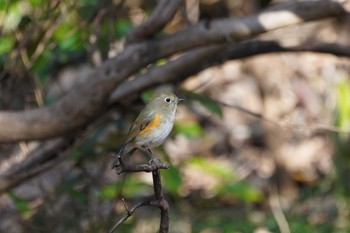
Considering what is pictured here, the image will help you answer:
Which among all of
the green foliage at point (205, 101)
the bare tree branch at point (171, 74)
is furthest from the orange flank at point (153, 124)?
the green foliage at point (205, 101)

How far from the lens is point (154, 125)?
2.85 m

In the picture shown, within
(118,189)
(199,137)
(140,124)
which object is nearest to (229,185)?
(199,137)

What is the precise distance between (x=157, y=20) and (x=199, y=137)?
3048 millimetres

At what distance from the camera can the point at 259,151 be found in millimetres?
8742

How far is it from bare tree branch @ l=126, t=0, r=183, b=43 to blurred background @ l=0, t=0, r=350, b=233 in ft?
1.55

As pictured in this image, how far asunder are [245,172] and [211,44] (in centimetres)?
430

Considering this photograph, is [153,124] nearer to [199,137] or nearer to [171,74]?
[171,74]

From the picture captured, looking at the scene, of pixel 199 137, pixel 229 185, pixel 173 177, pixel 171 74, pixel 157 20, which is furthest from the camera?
pixel 199 137

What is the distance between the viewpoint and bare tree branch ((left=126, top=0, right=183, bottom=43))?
410 centimetres

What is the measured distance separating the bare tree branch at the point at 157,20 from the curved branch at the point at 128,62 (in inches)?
1.5

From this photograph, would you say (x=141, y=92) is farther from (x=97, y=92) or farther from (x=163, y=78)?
(x=97, y=92)

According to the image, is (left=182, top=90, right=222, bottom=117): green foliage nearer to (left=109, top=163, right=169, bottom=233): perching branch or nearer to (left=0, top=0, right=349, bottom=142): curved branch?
(left=0, top=0, right=349, bottom=142): curved branch

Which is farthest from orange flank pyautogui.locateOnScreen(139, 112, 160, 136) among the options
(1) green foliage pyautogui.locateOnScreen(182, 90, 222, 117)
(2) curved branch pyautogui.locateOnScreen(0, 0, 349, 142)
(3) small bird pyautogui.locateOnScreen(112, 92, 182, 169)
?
(1) green foliage pyautogui.locateOnScreen(182, 90, 222, 117)

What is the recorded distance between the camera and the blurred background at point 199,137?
504 centimetres
